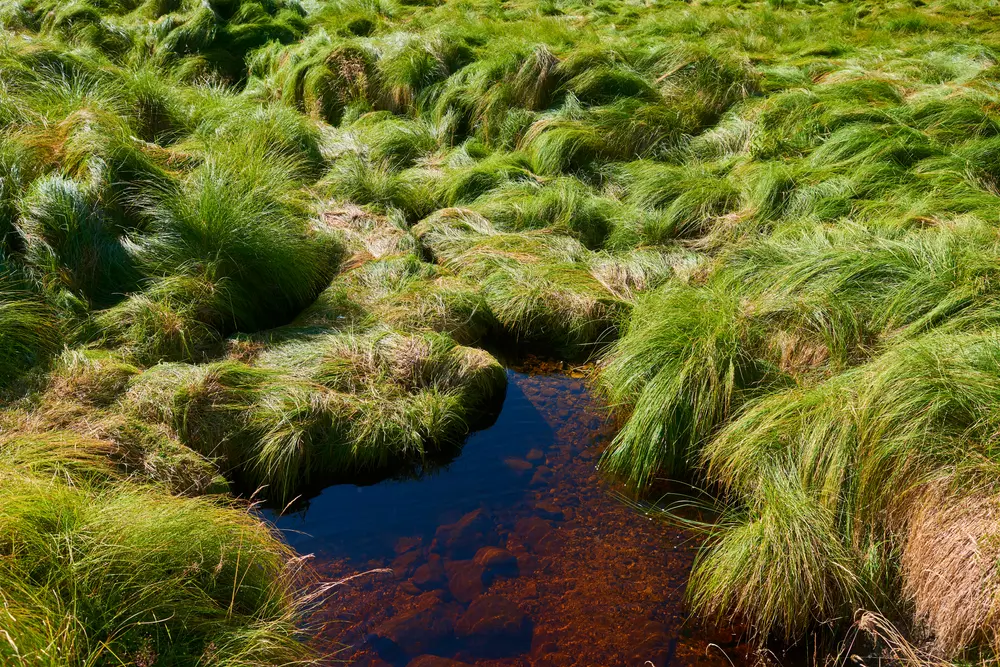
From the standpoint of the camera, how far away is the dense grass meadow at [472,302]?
3.21m

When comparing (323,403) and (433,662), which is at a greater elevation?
(323,403)

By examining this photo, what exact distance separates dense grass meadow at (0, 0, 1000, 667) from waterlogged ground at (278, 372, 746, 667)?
201mm

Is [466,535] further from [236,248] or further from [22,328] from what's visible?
[22,328]

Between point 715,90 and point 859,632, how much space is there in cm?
655

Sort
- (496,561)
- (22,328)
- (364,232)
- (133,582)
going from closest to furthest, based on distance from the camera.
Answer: (133,582)
(496,561)
(22,328)
(364,232)

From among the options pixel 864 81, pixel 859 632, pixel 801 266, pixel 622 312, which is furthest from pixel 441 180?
pixel 859 632

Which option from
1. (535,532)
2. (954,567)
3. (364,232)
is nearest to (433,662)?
(535,532)

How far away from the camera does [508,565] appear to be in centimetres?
392

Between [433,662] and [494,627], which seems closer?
[433,662]

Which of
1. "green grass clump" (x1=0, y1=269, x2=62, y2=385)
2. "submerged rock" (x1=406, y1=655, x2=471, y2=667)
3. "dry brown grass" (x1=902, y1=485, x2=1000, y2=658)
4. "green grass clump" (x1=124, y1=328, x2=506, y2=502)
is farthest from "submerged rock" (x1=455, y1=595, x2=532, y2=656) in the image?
"green grass clump" (x1=0, y1=269, x2=62, y2=385)

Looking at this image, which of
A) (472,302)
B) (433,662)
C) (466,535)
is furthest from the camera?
(472,302)

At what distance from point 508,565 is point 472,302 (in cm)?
235

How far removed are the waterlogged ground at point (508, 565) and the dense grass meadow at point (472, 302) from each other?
0.66ft

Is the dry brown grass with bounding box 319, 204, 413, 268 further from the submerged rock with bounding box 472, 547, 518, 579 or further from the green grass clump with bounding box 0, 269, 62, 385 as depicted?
the submerged rock with bounding box 472, 547, 518, 579
